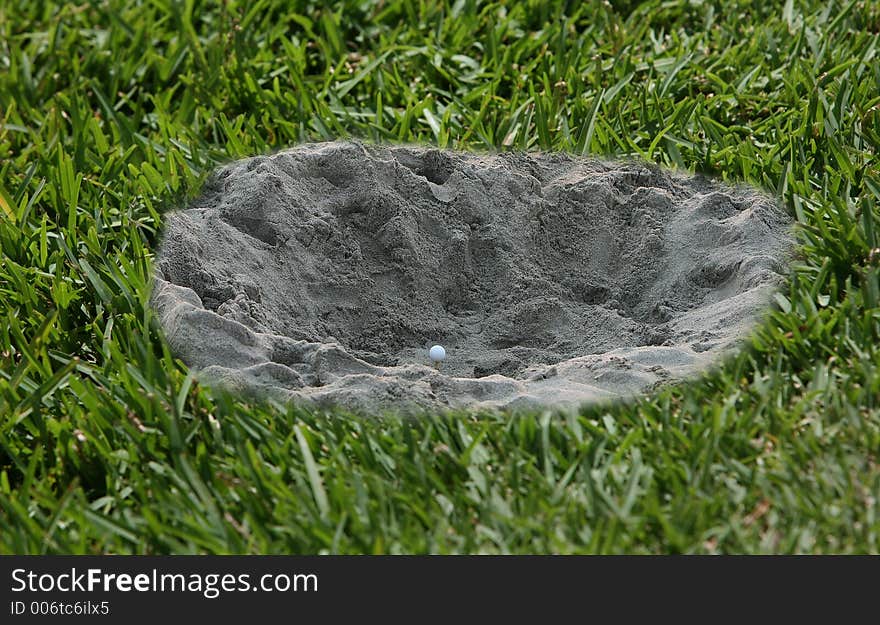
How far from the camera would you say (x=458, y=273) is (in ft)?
10.1

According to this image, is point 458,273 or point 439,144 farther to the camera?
point 439,144

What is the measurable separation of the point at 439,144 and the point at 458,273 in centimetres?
50

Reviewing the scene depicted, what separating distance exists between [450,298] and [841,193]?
104 cm

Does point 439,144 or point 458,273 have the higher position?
point 439,144

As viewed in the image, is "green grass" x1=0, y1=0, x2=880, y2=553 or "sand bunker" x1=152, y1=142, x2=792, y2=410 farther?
"sand bunker" x1=152, y1=142, x2=792, y2=410

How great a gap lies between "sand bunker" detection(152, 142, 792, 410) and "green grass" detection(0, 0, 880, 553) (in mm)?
96

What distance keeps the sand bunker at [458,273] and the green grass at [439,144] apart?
96 mm

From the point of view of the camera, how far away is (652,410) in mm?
2312

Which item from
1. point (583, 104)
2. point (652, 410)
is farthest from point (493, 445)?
point (583, 104)

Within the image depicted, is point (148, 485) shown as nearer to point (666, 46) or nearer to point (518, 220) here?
point (518, 220)

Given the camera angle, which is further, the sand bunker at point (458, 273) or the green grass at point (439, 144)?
the sand bunker at point (458, 273)

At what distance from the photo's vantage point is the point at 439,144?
340 centimetres

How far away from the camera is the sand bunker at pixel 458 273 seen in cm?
255

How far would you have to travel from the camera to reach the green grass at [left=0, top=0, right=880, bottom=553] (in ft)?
6.75
